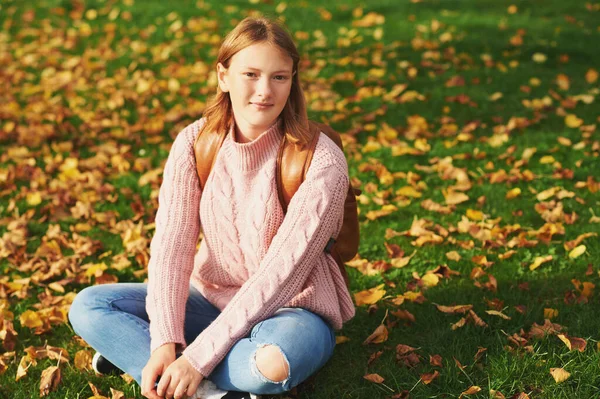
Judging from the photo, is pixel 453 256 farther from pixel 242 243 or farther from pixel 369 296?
pixel 242 243

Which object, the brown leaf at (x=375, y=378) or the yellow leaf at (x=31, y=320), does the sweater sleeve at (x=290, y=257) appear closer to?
the brown leaf at (x=375, y=378)

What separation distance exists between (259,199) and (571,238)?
194 cm

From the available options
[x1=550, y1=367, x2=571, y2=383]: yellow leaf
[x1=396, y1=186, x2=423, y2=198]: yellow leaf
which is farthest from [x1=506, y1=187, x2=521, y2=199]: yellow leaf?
[x1=550, y1=367, x2=571, y2=383]: yellow leaf

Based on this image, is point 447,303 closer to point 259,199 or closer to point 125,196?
point 259,199

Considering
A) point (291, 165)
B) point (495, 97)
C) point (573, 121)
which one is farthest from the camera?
point (495, 97)

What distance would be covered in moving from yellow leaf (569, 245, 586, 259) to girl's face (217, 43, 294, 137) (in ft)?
5.81

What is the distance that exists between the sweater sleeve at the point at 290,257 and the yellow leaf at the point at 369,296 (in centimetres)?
79

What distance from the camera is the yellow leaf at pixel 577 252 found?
3.79m

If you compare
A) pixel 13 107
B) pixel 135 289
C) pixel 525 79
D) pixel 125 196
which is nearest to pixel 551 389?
pixel 135 289

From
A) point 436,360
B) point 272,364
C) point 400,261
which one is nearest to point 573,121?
point 400,261

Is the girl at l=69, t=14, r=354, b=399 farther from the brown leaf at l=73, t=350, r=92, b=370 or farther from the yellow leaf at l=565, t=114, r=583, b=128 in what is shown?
the yellow leaf at l=565, t=114, r=583, b=128

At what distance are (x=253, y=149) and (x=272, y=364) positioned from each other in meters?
0.79

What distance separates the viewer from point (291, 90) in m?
2.98

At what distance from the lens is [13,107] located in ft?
22.6
